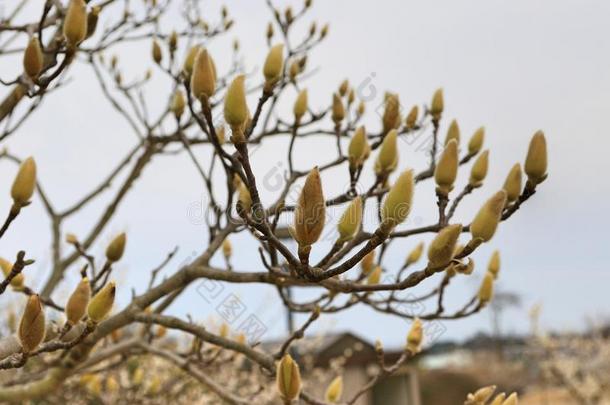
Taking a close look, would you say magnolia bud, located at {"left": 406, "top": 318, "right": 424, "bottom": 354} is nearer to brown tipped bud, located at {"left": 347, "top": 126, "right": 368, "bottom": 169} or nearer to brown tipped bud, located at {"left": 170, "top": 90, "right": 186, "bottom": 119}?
brown tipped bud, located at {"left": 347, "top": 126, "right": 368, "bottom": 169}

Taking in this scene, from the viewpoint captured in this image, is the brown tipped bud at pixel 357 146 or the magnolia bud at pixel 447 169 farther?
the brown tipped bud at pixel 357 146

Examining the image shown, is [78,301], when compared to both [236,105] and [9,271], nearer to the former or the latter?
[236,105]

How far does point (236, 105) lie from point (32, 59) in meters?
0.60

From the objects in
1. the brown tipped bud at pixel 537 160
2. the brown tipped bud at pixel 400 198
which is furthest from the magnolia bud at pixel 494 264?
the brown tipped bud at pixel 400 198

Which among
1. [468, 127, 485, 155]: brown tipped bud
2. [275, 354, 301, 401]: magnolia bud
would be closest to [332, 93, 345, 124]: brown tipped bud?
[468, 127, 485, 155]: brown tipped bud

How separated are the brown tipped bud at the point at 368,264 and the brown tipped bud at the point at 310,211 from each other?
1101mm

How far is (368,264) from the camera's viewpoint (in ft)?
6.94

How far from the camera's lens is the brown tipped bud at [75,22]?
1.36 metres

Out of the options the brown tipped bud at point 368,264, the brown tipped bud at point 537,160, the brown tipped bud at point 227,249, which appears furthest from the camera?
the brown tipped bud at point 227,249

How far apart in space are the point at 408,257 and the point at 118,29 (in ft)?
5.80

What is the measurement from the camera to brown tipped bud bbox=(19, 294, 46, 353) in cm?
114

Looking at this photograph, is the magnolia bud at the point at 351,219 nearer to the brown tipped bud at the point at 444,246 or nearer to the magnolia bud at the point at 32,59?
the brown tipped bud at the point at 444,246

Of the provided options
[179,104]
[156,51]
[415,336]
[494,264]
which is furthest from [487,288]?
[156,51]

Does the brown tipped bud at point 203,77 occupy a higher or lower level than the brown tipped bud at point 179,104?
lower
